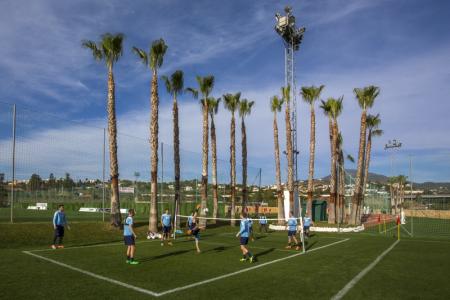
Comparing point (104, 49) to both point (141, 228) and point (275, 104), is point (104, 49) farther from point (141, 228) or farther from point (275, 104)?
point (275, 104)

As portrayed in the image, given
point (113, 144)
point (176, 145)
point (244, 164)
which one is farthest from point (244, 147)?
point (113, 144)

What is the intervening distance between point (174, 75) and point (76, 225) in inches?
538

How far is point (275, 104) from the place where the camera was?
1564 inches

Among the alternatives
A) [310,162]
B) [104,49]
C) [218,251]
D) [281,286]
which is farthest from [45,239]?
[310,162]

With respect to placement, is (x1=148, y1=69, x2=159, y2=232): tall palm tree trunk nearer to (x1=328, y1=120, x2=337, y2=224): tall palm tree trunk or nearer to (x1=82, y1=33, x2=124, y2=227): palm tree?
(x1=82, y1=33, x2=124, y2=227): palm tree

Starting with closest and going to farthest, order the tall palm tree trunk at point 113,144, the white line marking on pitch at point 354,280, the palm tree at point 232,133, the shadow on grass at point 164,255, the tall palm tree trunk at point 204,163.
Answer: the white line marking on pitch at point 354,280, the shadow on grass at point 164,255, the tall palm tree trunk at point 113,144, the tall palm tree trunk at point 204,163, the palm tree at point 232,133

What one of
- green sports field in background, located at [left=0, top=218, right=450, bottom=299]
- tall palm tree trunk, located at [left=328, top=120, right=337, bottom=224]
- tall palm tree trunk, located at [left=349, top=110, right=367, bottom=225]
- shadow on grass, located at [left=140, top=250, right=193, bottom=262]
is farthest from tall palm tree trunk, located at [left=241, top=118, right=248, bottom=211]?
shadow on grass, located at [left=140, top=250, right=193, bottom=262]

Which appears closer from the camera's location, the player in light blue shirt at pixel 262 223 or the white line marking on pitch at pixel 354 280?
the white line marking on pitch at pixel 354 280

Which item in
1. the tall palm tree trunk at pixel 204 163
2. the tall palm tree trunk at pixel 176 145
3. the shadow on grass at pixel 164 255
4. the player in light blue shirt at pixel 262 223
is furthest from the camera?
the tall palm tree trunk at pixel 204 163

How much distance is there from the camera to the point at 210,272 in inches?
514

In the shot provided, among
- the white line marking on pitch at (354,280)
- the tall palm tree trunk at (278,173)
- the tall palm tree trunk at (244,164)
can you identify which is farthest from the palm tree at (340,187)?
the white line marking on pitch at (354,280)

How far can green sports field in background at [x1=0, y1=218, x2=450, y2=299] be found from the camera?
10055 millimetres

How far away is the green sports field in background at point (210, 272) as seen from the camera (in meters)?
10.1

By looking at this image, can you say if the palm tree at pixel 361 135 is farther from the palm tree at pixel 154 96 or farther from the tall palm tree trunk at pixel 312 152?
the palm tree at pixel 154 96
